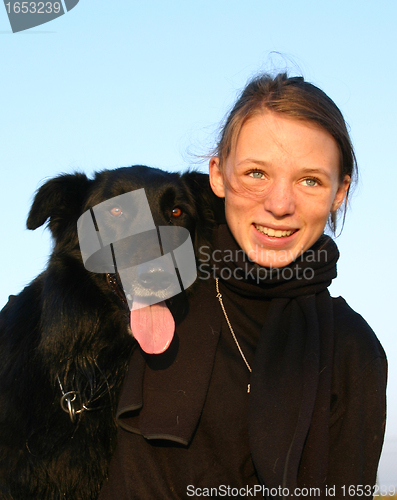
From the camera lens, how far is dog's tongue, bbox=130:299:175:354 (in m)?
2.34

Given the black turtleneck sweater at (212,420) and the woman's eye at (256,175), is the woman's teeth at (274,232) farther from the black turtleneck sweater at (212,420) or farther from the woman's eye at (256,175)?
the black turtleneck sweater at (212,420)

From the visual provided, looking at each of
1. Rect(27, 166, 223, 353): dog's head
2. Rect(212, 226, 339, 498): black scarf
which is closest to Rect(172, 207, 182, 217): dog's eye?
Rect(27, 166, 223, 353): dog's head

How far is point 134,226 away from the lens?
288cm

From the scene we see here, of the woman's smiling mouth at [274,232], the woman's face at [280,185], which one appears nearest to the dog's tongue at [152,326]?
the woman's face at [280,185]

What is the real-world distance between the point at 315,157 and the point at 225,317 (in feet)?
2.80

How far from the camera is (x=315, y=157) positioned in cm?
227

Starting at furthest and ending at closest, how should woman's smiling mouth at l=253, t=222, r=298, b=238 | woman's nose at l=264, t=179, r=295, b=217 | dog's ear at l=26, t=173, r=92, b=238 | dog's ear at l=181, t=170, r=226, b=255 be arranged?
dog's ear at l=181, t=170, r=226, b=255, dog's ear at l=26, t=173, r=92, b=238, woman's smiling mouth at l=253, t=222, r=298, b=238, woman's nose at l=264, t=179, r=295, b=217

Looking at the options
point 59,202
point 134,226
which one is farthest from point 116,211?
point 59,202

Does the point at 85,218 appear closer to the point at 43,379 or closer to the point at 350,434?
the point at 43,379

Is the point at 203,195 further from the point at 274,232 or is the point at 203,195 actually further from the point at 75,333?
the point at 75,333

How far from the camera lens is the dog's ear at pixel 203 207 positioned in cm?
301

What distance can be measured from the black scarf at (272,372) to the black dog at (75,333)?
0.98 ft

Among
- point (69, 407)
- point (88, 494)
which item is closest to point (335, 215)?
point (69, 407)

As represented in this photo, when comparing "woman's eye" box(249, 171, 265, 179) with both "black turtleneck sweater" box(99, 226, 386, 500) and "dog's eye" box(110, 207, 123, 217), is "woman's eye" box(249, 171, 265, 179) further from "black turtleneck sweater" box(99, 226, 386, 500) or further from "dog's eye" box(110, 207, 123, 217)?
"dog's eye" box(110, 207, 123, 217)
